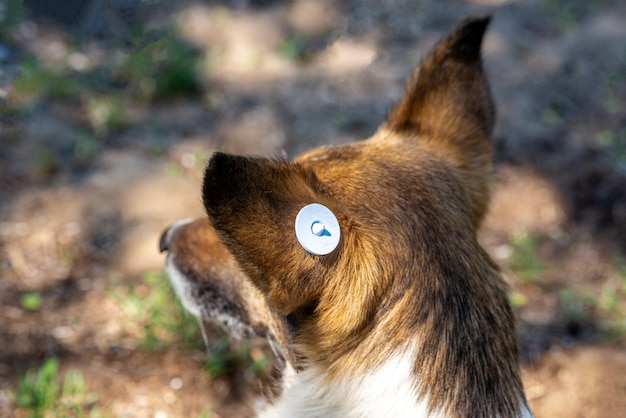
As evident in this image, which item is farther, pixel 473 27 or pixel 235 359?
pixel 235 359

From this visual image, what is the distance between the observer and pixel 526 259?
3727 mm

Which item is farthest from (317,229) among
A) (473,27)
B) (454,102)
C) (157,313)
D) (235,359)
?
(157,313)

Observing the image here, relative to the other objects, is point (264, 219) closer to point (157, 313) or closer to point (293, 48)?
point (157, 313)

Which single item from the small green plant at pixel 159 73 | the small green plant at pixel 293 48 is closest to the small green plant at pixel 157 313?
the small green plant at pixel 159 73

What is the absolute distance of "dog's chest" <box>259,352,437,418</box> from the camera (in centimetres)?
155

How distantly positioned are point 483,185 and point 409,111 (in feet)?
1.23

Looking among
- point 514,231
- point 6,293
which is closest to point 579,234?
point 514,231

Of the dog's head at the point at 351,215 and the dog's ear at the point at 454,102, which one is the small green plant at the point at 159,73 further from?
the dog's head at the point at 351,215

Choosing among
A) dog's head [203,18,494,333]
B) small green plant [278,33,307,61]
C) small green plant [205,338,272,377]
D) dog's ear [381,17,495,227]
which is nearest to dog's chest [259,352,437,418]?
dog's head [203,18,494,333]

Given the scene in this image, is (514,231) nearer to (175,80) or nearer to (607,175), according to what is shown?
(607,175)

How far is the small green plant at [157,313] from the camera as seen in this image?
3010 mm

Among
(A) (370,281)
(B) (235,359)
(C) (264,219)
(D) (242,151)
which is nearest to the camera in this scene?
(C) (264,219)

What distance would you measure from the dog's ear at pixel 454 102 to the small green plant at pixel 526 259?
1.66 metres

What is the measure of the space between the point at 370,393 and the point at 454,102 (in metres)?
1.12
